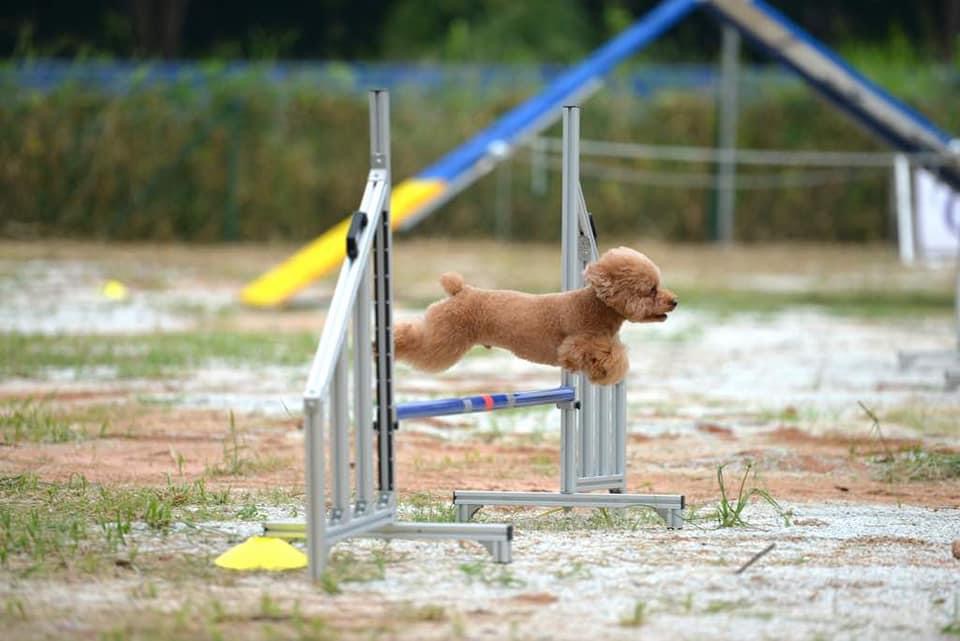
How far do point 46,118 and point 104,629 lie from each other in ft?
54.0

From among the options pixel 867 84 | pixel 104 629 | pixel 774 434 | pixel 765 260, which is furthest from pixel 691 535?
pixel 765 260

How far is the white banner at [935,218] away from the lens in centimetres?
1436

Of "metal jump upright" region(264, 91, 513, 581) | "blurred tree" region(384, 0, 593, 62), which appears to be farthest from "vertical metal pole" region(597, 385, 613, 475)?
"blurred tree" region(384, 0, 593, 62)

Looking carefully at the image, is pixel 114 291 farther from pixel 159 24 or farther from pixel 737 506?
pixel 159 24

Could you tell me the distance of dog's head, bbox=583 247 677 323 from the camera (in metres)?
4.84

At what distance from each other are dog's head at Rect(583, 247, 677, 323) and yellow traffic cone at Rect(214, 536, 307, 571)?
1.23 m

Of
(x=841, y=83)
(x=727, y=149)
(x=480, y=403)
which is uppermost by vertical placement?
(x=727, y=149)

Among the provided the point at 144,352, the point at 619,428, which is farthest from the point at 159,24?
the point at 619,428

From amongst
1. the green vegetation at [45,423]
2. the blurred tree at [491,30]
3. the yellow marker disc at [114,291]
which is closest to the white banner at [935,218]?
the yellow marker disc at [114,291]

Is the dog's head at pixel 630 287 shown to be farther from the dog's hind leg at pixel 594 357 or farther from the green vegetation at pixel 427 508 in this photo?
the green vegetation at pixel 427 508

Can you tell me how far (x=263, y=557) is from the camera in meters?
4.52

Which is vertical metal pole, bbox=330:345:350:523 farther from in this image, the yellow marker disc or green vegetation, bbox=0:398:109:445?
the yellow marker disc

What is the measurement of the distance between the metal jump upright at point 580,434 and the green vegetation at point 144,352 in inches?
177

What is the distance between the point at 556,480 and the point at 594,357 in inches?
60.2
